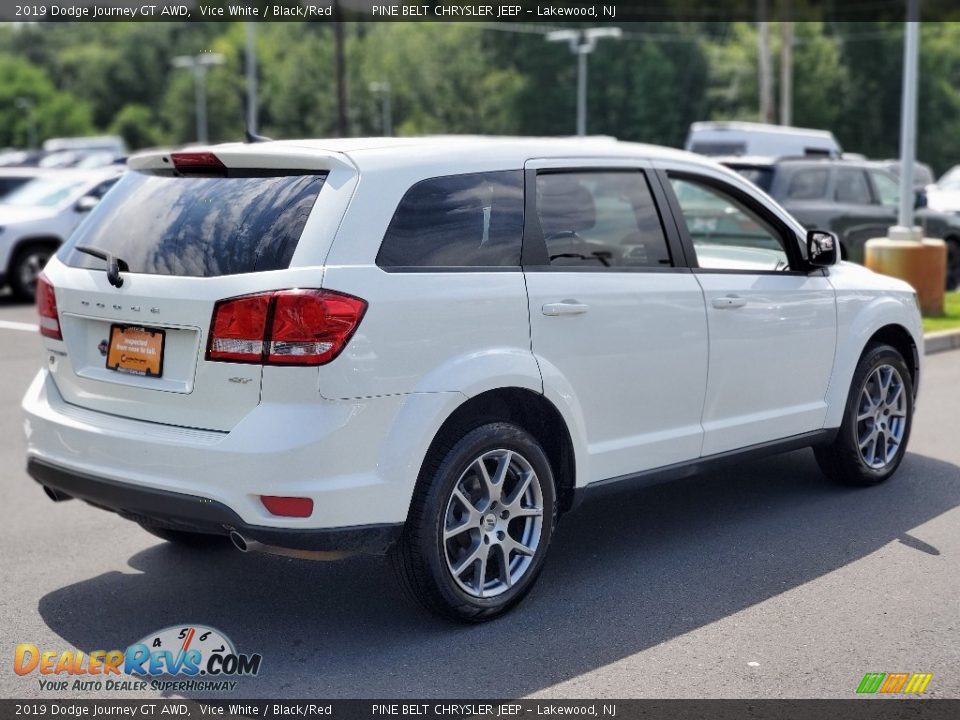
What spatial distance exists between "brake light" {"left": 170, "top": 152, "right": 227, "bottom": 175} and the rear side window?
72 centimetres

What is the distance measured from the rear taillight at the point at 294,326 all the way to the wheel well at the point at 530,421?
567mm

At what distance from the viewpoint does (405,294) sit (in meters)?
4.20

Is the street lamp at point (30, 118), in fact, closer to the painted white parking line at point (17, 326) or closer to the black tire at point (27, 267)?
the black tire at point (27, 267)

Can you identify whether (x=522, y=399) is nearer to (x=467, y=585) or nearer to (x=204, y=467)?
(x=467, y=585)

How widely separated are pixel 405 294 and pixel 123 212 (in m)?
1.27

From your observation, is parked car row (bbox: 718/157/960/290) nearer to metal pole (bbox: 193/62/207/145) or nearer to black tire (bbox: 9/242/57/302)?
black tire (bbox: 9/242/57/302)

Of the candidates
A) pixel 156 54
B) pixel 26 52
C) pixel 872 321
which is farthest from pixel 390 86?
pixel 872 321

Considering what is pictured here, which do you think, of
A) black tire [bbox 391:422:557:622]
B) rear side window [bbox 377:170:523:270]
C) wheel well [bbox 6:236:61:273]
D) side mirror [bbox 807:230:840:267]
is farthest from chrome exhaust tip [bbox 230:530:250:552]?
wheel well [bbox 6:236:61:273]

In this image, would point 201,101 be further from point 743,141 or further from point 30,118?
point 743,141

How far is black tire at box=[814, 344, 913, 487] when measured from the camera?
6.23 m

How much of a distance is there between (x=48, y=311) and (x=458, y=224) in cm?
165

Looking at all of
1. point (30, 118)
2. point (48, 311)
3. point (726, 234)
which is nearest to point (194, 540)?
point (48, 311)

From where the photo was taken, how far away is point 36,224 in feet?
55.3

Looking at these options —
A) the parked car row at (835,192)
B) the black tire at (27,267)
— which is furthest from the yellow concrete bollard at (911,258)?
the black tire at (27,267)
